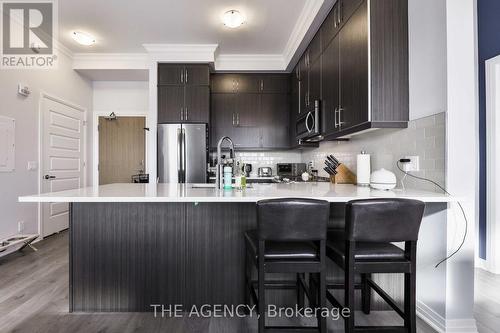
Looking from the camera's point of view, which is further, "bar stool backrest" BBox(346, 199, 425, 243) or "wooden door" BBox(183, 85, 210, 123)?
"wooden door" BBox(183, 85, 210, 123)

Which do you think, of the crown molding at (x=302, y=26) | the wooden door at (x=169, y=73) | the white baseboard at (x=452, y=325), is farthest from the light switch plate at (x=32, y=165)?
the white baseboard at (x=452, y=325)

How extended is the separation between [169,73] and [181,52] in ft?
1.15

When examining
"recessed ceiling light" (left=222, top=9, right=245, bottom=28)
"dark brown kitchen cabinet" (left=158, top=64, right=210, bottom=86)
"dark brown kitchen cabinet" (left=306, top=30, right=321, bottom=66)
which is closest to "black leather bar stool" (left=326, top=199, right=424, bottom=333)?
"dark brown kitchen cabinet" (left=306, top=30, right=321, bottom=66)

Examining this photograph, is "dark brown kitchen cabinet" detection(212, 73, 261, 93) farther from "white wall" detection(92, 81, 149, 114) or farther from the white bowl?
the white bowl

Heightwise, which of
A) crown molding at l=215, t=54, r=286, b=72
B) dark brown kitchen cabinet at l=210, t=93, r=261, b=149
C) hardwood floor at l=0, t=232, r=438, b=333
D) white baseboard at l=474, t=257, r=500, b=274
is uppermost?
crown molding at l=215, t=54, r=286, b=72

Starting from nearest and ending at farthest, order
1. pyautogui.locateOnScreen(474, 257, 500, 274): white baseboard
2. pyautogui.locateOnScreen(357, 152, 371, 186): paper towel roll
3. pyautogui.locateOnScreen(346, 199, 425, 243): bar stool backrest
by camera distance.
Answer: pyautogui.locateOnScreen(346, 199, 425, 243): bar stool backrest < pyautogui.locateOnScreen(357, 152, 371, 186): paper towel roll < pyautogui.locateOnScreen(474, 257, 500, 274): white baseboard

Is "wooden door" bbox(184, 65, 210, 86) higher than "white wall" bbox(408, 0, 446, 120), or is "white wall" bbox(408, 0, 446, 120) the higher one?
"wooden door" bbox(184, 65, 210, 86)

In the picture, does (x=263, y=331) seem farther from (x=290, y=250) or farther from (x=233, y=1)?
(x=233, y=1)

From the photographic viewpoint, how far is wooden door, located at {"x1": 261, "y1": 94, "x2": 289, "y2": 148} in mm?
4430

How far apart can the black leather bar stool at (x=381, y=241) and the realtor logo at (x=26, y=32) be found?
12.4ft

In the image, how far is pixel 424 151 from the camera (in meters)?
1.88

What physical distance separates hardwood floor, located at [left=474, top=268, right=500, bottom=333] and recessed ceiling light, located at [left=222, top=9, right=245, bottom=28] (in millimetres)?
3496

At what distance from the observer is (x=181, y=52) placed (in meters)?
3.97

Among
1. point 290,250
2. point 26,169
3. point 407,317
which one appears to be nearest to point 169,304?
point 290,250
